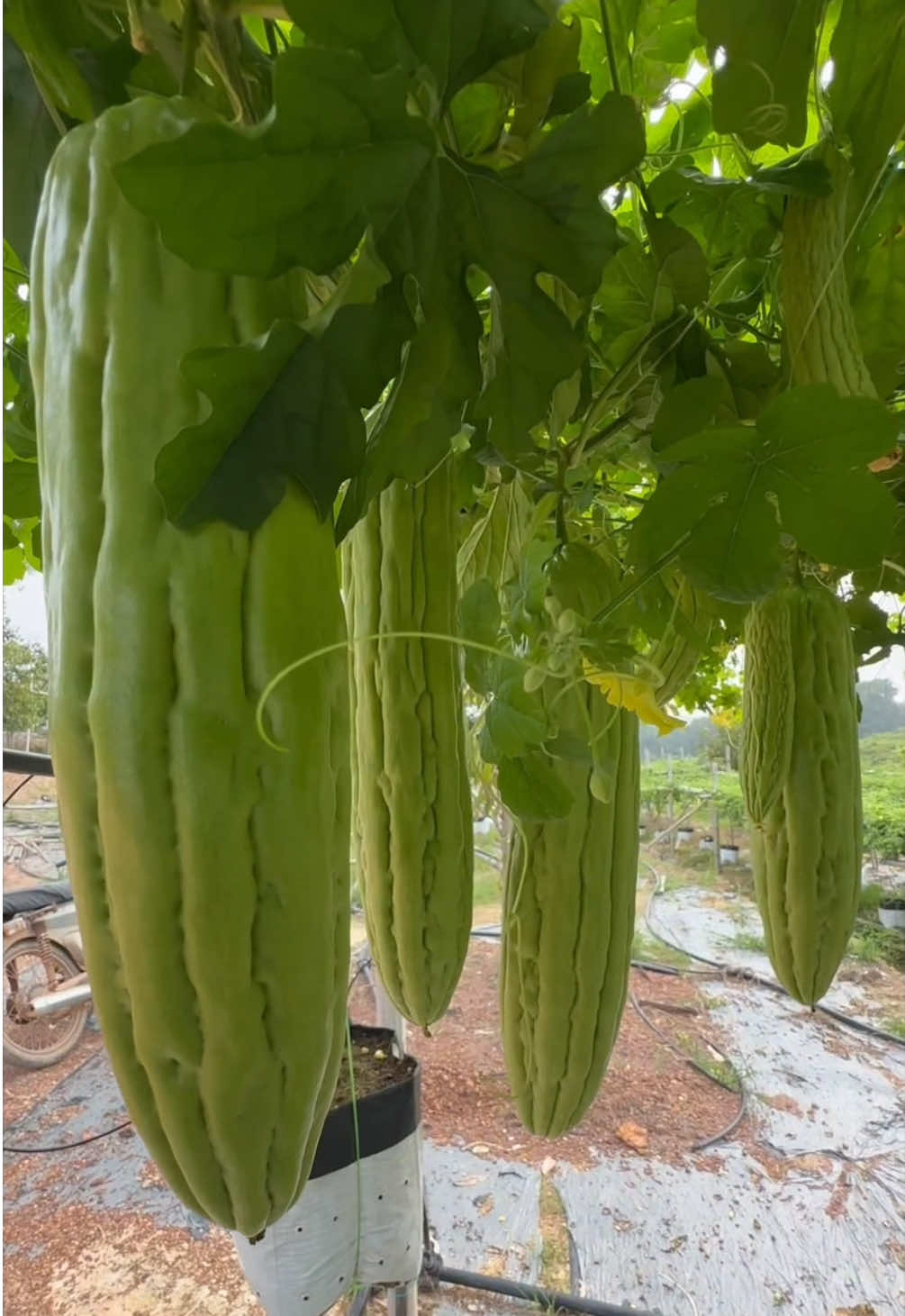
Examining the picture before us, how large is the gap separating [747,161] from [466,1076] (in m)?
3.51

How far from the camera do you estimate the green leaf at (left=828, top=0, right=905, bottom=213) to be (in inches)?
20.9

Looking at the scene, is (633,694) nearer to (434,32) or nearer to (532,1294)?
(434,32)

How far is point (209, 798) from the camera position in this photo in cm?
28

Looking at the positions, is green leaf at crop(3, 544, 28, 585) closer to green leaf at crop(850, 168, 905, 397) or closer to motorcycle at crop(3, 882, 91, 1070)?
green leaf at crop(850, 168, 905, 397)

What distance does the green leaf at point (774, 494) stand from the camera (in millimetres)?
485

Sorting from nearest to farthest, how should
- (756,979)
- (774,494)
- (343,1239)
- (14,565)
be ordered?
1. (774,494)
2. (14,565)
3. (343,1239)
4. (756,979)

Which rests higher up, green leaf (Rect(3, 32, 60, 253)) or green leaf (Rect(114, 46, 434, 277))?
green leaf (Rect(3, 32, 60, 253))

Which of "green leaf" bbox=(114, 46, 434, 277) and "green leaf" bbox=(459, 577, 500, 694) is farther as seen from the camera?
"green leaf" bbox=(459, 577, 500, 694)

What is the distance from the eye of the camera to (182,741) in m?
0.28

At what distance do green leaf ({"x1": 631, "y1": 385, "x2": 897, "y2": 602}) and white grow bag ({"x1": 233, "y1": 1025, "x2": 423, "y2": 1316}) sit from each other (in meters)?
1.18

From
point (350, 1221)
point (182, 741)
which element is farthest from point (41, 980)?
point (182, 741)

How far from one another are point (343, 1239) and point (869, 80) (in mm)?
1700

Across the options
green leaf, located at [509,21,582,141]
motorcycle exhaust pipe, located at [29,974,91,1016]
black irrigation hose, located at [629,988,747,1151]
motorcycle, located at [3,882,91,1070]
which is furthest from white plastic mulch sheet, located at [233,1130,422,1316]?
motorcycle, located at [3,882,91,1070]

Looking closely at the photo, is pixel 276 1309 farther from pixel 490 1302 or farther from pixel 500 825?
pixel 490 1302
